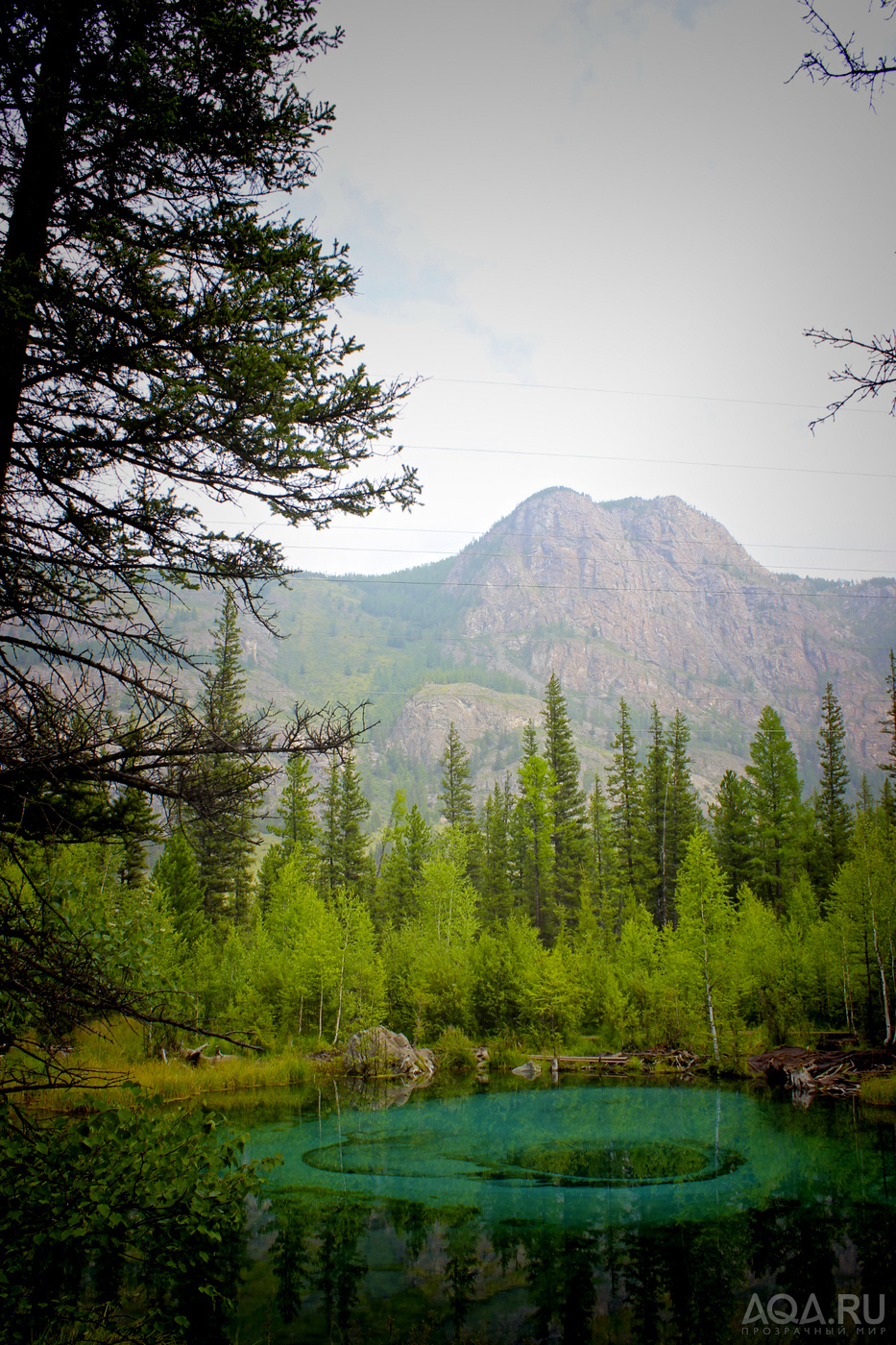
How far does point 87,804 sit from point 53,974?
4.50 ft

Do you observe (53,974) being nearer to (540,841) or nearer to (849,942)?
(849,942)

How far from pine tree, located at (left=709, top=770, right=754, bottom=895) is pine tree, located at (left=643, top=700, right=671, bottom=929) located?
10.7 feet

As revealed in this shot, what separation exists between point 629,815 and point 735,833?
21.6 ft

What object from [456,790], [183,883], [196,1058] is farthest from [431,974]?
[456,790]

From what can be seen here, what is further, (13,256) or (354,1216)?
(354,1216)

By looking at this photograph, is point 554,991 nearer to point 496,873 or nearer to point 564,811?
point 496,873

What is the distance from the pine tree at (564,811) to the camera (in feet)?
149

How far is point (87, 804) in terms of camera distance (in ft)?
15.9

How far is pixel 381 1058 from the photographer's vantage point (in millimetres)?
25172

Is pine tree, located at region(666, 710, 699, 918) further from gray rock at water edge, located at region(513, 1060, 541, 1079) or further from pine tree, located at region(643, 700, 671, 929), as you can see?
gray rock at water edge, located at region(513, 1060, 541, 1079)

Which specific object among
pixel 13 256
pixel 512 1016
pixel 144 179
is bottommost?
pixel 512 1016

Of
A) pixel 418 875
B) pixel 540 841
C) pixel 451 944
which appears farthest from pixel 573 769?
pixel 451 944

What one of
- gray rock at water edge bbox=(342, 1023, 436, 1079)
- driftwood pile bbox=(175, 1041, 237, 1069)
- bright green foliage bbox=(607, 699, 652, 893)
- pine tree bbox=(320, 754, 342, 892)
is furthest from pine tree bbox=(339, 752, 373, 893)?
driftwood pile bbox=(175, 1041, 237, 1069)

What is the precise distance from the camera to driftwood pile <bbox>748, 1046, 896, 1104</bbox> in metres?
19.9
